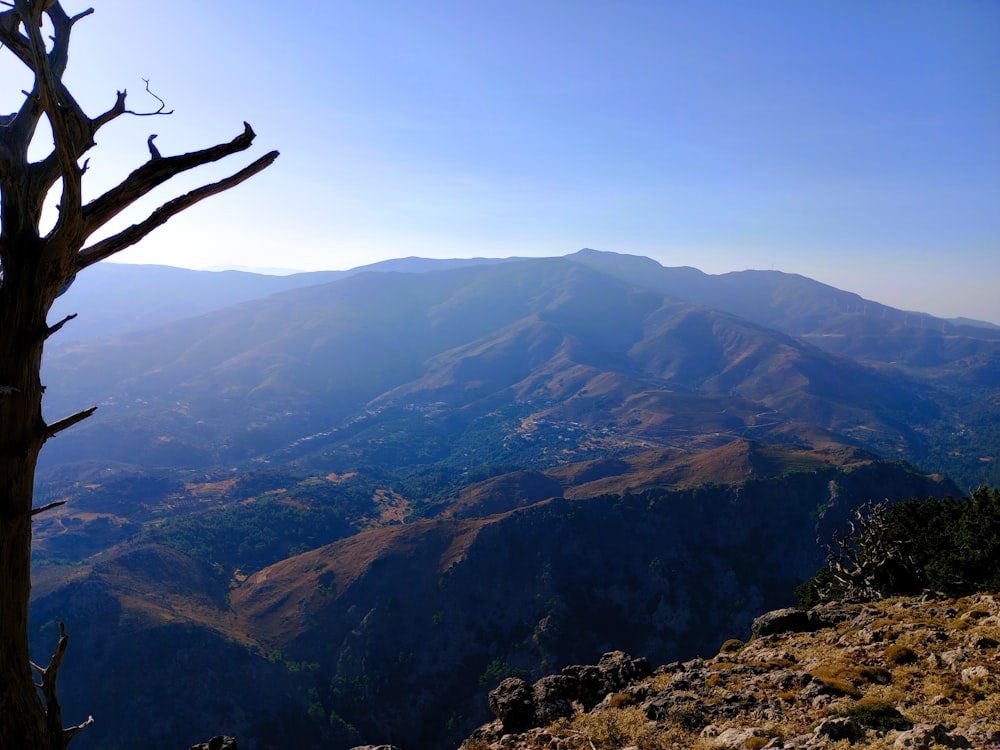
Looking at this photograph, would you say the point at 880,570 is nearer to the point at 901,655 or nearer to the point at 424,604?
the point at 901,655

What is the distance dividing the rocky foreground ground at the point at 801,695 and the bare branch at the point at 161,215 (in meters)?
9.57

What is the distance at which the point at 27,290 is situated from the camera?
11.2ft

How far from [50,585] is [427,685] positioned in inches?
1936

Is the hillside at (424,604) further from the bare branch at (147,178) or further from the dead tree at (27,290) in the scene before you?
the bare branch at (147,178)

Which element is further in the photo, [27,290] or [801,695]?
[801,695]

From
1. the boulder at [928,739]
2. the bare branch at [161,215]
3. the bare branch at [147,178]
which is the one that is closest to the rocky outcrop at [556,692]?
the boulder at [928,739]

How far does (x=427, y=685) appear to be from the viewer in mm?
59219

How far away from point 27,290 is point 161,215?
976 millimetres

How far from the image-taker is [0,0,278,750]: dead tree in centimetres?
331

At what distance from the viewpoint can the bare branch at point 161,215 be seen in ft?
12.5

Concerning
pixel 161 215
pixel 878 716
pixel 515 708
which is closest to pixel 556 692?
pixel 515 708

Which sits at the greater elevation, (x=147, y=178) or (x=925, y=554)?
(x=147, y=178)

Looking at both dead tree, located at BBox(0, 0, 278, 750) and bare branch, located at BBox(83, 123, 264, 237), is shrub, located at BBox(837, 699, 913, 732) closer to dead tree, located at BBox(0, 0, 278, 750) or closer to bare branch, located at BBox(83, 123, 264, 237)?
dead tree, located at BBox(0, 0, 278, 750)

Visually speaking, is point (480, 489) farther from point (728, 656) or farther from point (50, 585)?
point (728, 656)
